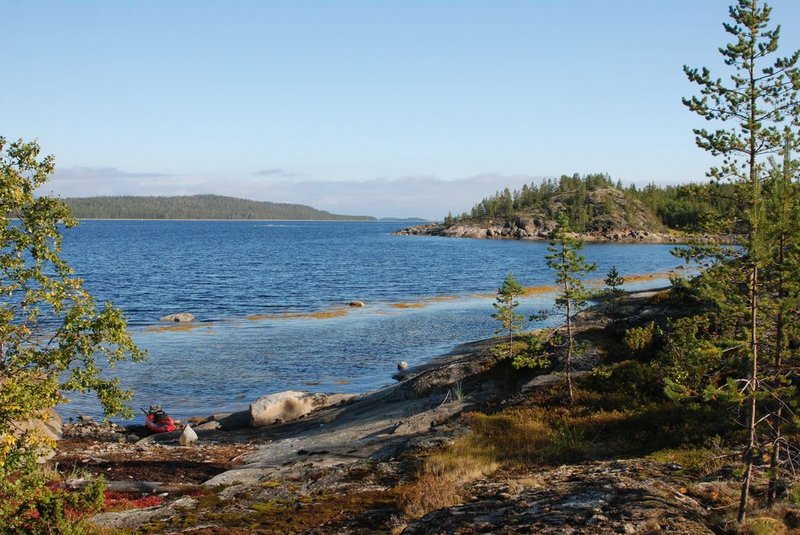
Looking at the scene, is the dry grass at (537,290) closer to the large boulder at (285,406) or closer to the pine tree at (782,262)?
the large boulder at (285,406)

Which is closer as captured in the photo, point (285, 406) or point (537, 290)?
point (285, 406)

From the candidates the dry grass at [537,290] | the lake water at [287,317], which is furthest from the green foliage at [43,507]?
the dry grass at [537,290]

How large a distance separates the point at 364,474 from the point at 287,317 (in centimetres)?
4432

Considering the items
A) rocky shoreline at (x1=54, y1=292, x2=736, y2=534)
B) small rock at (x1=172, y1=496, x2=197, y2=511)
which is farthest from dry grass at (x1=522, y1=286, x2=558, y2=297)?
small rock at (x1=172, y1=496, x2=197, y2=511)

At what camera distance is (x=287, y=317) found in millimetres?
60094

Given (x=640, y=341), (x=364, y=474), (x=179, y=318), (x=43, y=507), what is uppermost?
(x=640, y=341)

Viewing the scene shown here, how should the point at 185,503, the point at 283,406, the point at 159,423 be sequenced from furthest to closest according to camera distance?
1. the point at 283,406
2. the point at 159,423
3. the point at 185,503

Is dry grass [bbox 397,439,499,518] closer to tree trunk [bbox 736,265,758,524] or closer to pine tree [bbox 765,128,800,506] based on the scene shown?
tree trunk [bbox 736,265,758,524]

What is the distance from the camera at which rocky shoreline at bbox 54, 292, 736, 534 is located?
10375 mm

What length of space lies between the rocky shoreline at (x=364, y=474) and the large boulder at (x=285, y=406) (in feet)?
0.32

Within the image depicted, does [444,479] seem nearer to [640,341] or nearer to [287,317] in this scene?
[640,341]

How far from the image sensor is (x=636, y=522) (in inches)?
369

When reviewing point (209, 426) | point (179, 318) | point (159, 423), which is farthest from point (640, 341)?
point (179, 318)

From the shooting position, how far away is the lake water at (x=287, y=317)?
1503 inches
